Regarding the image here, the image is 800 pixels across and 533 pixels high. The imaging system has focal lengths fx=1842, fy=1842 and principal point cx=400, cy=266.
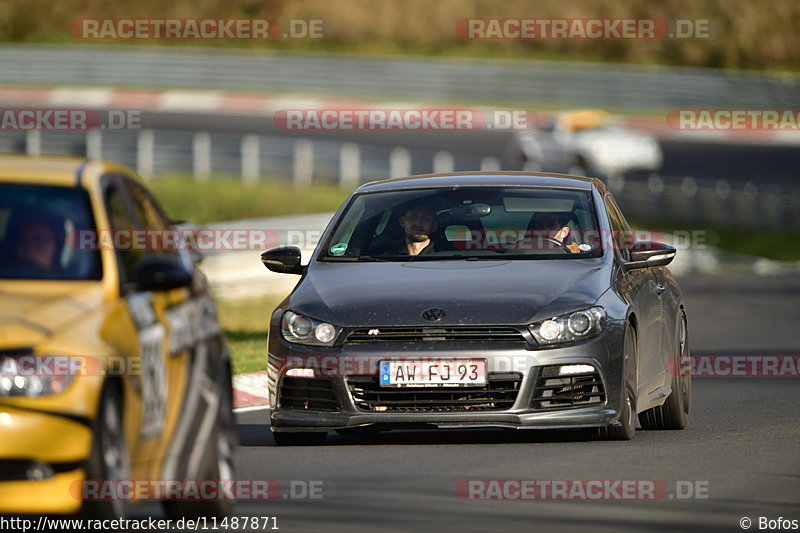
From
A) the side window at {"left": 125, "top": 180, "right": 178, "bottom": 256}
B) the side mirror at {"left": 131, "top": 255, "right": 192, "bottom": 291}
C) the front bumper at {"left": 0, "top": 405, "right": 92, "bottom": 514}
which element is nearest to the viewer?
the front bumper at {"left": 0, "top": 405, "right": 92, "bottom": 514}

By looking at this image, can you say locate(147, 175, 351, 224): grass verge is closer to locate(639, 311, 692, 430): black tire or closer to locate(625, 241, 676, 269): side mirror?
locate(639, 311, 692, 430): black tire

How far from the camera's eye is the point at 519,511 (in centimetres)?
804

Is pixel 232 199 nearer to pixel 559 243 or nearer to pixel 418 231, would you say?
pixel 418 231

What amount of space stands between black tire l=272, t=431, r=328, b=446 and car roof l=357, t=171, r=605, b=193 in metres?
1.83

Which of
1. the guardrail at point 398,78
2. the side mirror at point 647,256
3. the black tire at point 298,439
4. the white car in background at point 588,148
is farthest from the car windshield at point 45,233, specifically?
the guardrail at point 398,78

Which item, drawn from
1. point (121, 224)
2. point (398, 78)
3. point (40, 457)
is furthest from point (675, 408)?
point (398, 78)

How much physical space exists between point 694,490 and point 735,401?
5.06 m

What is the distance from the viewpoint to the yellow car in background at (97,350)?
6.23m

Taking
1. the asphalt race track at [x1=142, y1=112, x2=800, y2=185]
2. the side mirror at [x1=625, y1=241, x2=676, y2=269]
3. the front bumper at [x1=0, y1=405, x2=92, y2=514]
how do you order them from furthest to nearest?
the asphalt race track at [x1=142, y1=112, x2=800, y2=185], the side mirror at [x1=625, y1=241, x2=676, y2=269], the front bumper at [x1=0, y1=405, x2=92, y2=514]

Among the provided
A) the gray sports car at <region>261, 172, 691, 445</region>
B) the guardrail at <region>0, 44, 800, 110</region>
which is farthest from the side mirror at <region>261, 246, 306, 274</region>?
the guardrail at <region>0, 44, 800, 110</region>

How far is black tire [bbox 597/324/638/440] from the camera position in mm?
10242

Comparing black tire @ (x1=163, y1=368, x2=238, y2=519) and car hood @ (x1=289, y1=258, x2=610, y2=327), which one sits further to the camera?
car hood @ (x1=289, y1=258, x2=610, y2=327)

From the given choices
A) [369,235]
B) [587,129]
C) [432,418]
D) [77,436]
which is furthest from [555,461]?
[587,129]

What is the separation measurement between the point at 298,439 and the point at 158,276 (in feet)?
12.2
